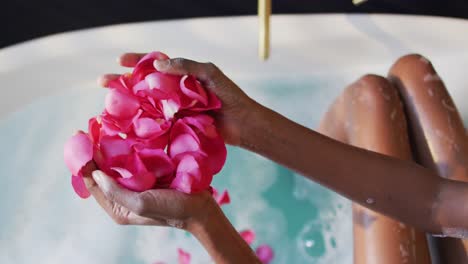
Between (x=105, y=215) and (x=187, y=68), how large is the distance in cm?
76

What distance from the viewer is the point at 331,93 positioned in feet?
5.04

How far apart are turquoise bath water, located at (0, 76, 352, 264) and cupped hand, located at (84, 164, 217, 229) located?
0.64 meters

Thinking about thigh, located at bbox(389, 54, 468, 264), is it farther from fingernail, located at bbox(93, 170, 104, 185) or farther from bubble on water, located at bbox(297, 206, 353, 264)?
fingernail, located at bbox(93, 170, 104, 185)

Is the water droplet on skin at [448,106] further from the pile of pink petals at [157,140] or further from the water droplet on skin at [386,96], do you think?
the pile of pink petals at [157,140]

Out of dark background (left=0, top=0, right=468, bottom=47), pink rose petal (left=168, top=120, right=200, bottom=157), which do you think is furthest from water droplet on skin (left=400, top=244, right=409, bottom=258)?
dark background (left=0, top=0, right=468, bottom=47)

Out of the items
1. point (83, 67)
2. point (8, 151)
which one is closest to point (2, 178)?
point (8, 151)

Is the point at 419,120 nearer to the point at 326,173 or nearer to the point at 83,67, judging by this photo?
the point at 326,173

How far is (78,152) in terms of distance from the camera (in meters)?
0.75

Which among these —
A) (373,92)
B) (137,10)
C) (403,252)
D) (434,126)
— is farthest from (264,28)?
(137,10)

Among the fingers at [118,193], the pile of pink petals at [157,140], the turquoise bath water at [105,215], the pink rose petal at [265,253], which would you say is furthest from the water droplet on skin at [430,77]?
the fingers at [118,193]

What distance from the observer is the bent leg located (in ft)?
3.51

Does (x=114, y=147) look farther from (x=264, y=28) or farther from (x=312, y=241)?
(x=312, y=241)

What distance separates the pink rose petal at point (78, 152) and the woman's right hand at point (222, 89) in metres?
0.10

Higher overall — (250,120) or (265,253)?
(250,120)
